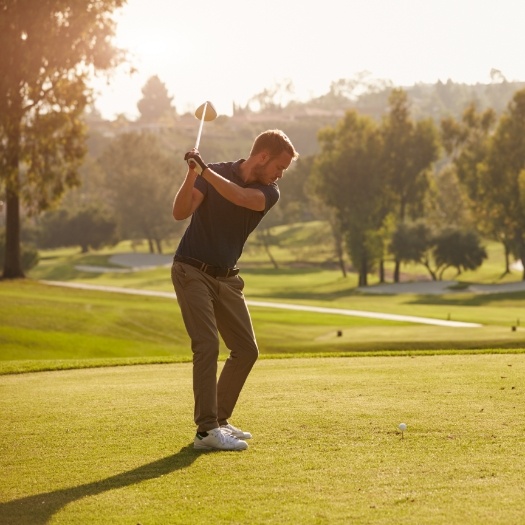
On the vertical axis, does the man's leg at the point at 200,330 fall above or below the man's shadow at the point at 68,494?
above

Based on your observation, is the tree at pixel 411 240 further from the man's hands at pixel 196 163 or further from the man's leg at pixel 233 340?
the man's hands at pixel 196 163

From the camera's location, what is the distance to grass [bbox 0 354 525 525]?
20.7ft

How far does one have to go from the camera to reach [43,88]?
1708 inches

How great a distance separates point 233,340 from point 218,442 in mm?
1227

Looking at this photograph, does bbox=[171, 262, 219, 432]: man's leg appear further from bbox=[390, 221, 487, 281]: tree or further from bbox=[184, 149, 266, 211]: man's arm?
bbox=[390, 221, 487, 281]: tree

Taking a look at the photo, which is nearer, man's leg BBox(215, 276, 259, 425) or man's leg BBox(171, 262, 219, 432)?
man's leg BBox(171, 262, 219, 432)

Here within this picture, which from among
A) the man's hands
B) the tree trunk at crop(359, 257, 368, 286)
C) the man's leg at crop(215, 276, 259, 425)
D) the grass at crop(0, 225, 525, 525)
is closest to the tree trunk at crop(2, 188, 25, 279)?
the grass at crop(0, 225, 525, 525)

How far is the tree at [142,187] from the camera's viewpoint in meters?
121

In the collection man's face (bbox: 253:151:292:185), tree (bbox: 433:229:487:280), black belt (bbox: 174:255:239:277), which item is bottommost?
tree (bbox: 433:229:487:280)

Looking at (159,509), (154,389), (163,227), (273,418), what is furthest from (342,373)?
(163,227)

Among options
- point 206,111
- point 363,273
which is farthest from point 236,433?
point 363,273

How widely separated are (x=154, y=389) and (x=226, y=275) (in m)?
3.49

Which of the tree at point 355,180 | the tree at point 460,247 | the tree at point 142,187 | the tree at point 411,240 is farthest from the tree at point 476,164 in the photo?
the tree at point 142,187

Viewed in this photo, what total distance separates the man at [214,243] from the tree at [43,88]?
3387 cm
